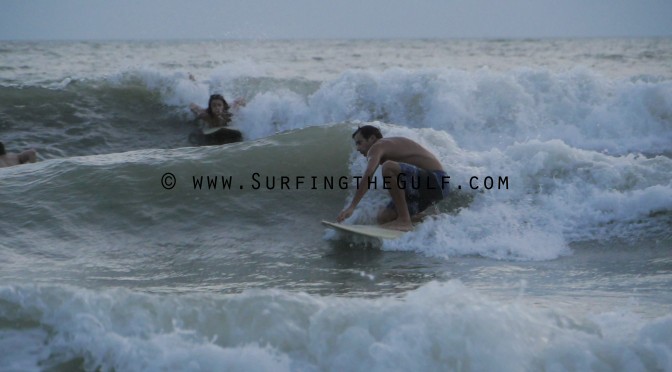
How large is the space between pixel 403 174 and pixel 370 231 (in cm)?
72

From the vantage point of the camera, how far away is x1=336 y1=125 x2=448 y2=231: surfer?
6.78 m

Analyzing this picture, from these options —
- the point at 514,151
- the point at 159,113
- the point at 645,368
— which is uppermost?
the point at 159,113

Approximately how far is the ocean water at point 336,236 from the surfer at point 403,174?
0.30 m

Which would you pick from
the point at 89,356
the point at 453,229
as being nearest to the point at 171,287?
the point at 89,356

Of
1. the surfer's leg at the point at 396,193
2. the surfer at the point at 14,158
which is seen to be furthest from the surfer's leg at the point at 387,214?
the surfer at the point at 14,158

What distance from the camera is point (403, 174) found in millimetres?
6852

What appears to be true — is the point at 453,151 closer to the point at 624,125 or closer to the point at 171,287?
the point at 171,287

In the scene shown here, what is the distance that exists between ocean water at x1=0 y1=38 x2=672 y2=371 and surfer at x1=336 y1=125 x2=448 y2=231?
0.97ft

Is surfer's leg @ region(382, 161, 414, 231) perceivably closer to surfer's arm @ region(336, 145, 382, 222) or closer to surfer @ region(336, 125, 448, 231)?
surfer @ region(336, 125, 448, 231)

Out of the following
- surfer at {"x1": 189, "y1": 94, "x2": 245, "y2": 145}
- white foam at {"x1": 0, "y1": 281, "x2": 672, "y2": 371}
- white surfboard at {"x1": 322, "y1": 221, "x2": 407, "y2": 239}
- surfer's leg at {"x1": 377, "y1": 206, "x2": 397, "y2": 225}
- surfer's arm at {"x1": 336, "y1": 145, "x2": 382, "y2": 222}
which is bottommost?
white foam at {"x1": 0, "y1": 281, "x2": 672, "y2": 371}

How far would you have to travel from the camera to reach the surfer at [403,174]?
678 cm

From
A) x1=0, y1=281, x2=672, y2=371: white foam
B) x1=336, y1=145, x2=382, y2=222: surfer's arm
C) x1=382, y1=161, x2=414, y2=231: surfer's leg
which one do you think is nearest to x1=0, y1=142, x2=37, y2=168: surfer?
x1=336, y1=145, x2=382, y2=222: surfer's arm

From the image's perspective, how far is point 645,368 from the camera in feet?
12.4

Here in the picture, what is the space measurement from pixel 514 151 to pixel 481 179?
0.63 m
